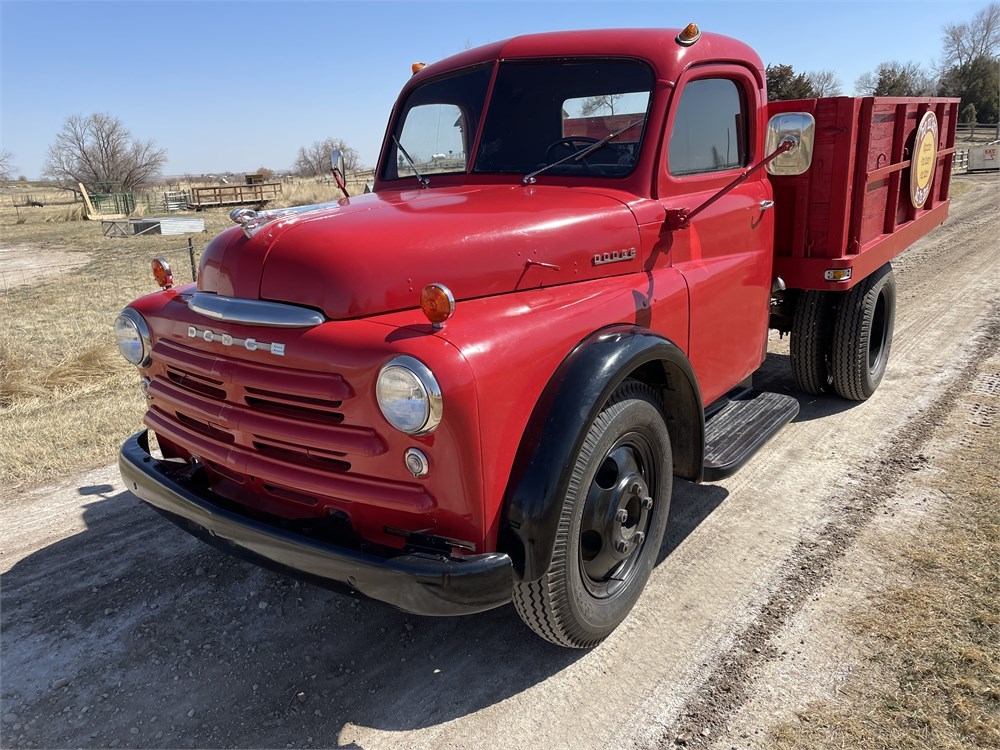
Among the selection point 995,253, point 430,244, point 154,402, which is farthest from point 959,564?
point 995,253

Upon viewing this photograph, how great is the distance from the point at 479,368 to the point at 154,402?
1575 millimetres

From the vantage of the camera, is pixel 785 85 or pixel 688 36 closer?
pixel 688 36

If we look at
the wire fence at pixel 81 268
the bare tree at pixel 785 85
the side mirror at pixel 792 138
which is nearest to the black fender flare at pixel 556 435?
the side mirror at pixel 792 138

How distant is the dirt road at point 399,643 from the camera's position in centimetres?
240

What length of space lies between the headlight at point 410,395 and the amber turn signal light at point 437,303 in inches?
7.7

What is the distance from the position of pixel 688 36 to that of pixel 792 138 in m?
0.70

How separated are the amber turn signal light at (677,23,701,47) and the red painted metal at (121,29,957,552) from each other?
4 centimetres

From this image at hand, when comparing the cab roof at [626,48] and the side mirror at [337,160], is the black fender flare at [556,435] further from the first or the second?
the side mirror at [337,160]

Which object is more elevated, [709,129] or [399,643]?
Result: [709,129]

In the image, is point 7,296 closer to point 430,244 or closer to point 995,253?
point 430,244

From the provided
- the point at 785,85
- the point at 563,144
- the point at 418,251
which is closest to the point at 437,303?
the point at 418,251

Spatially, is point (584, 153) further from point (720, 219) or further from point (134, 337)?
point (134, 337)

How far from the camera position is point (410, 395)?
2051 millimetres

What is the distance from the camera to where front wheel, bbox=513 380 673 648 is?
2.41 m
